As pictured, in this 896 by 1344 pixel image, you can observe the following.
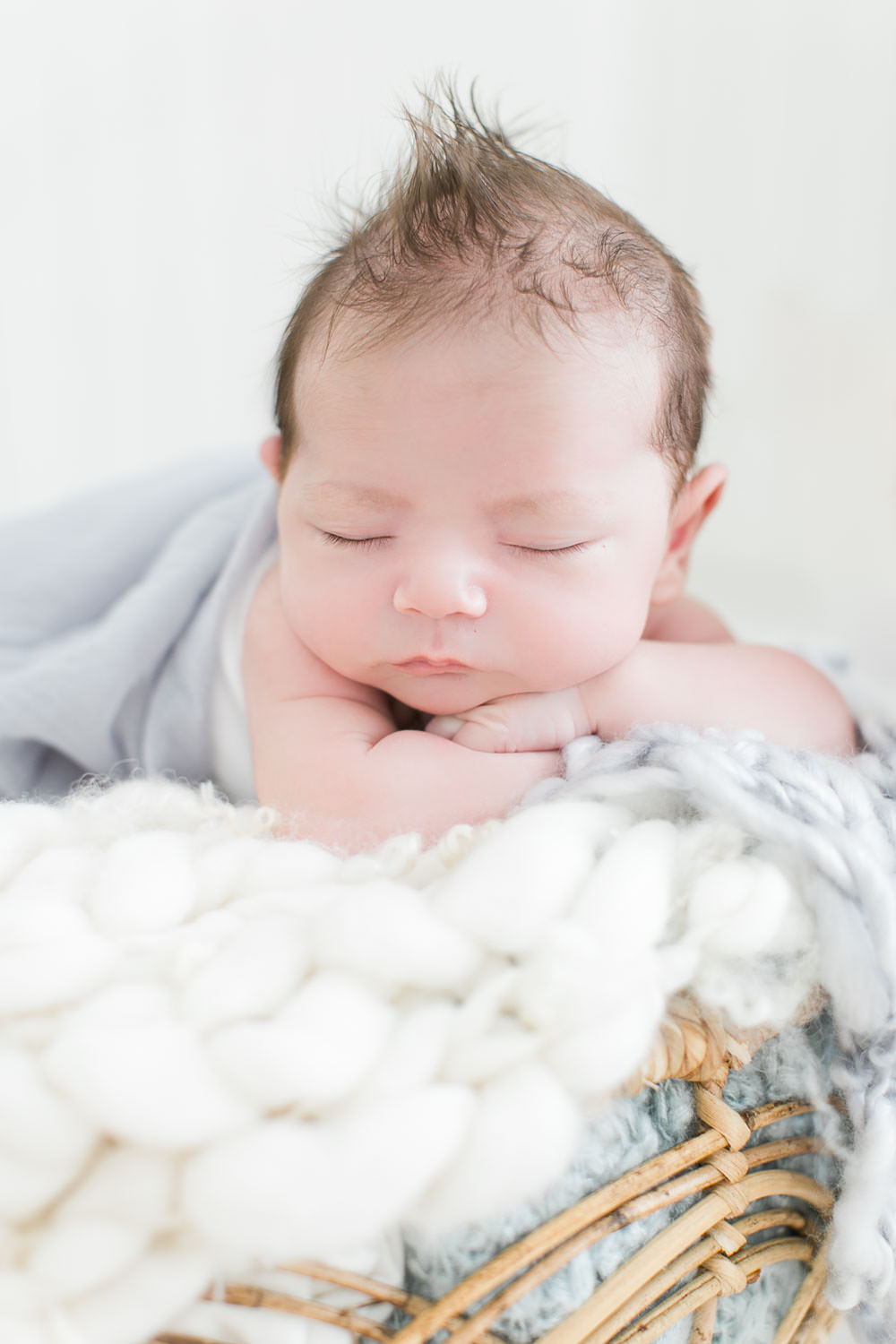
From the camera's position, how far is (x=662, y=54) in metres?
1.98

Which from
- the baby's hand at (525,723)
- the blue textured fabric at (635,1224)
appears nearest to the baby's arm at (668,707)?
the baby's hand at (525,723)

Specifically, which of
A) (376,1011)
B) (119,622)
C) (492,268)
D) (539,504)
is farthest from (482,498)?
(119,622)

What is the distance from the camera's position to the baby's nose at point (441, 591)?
66 centimetres

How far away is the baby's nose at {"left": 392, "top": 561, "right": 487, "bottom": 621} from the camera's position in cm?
66

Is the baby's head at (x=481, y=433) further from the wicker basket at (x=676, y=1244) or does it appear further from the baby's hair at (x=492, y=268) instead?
the wicker basket at (x=676, y=1244)

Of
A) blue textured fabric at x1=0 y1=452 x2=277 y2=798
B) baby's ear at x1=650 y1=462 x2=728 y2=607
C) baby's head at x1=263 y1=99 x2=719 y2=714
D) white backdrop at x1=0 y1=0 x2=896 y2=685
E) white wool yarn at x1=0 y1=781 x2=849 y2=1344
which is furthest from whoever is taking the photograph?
white backdrop at x1=0 y1=0 x2=896 y2=685

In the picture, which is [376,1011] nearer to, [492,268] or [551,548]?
[551,548]

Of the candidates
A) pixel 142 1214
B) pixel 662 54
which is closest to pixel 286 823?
pixel 142 1214

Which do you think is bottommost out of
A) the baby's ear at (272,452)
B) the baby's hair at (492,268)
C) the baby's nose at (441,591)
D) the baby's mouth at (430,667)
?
the baby's mouth at (430,667)

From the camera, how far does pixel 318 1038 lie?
1.34 ft

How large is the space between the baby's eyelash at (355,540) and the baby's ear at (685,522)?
8.7 inches

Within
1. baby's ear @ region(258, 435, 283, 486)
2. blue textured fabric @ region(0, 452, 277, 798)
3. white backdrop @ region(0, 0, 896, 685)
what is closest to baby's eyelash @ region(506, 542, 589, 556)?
baby's ear @ region(258, 435, 283, 486)

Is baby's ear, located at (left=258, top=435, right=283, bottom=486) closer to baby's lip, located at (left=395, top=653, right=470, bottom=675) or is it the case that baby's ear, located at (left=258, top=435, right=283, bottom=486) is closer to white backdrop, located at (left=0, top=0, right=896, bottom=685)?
baby's lip, located at (left=395, top=653, right=470, bottom=675)

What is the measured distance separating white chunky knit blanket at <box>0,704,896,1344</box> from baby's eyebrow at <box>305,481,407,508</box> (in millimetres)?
225
